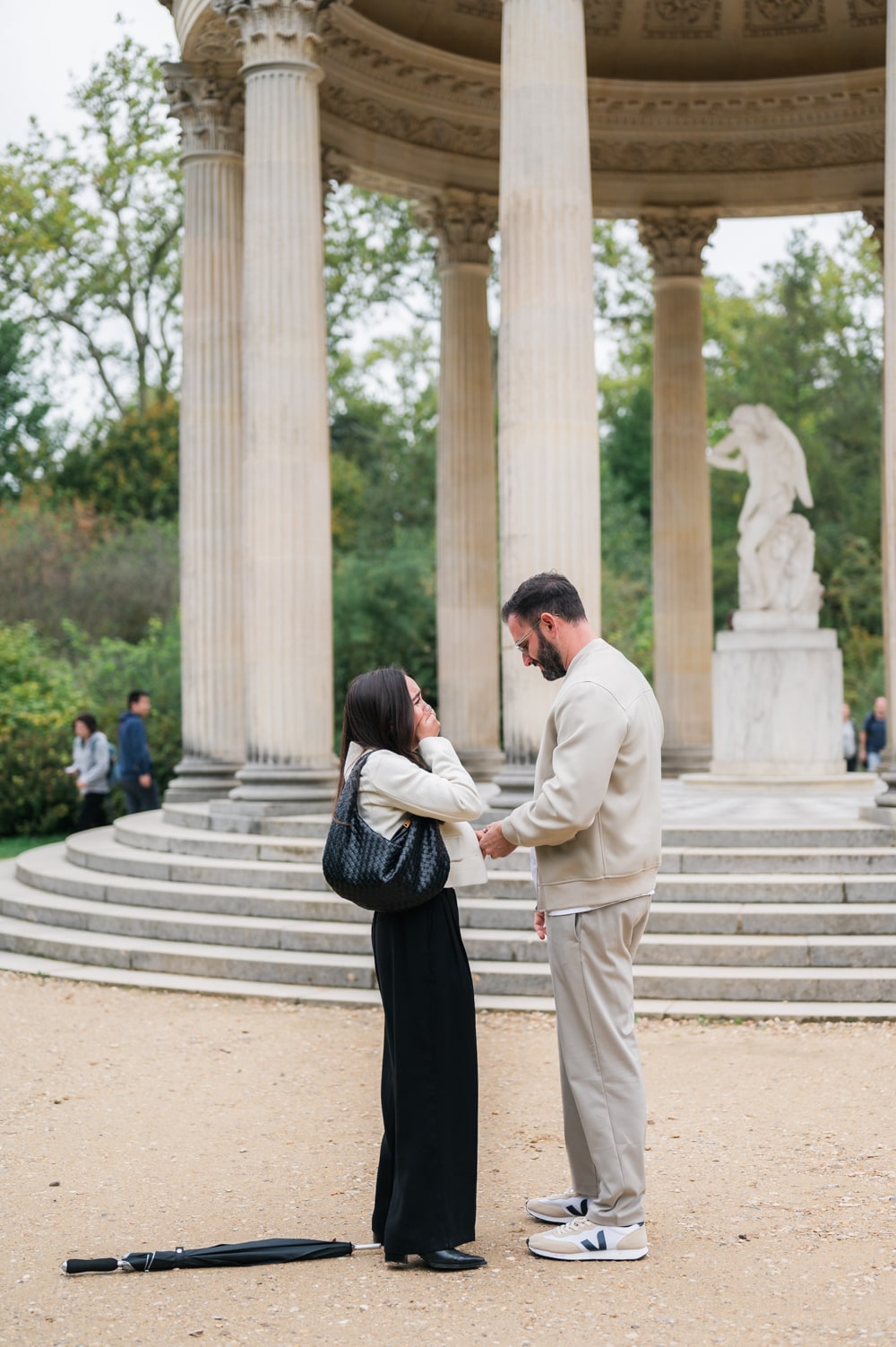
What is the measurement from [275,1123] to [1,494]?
6630 centimetres

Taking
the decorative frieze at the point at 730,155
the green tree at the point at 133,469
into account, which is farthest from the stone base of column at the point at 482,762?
the green tree at the point at 133,469

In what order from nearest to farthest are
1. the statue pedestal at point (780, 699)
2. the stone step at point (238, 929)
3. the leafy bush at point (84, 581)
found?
the stone step at point (238, 929)
the statue pedestal at point (780, 699)
the leafy bush at point (84, 581)

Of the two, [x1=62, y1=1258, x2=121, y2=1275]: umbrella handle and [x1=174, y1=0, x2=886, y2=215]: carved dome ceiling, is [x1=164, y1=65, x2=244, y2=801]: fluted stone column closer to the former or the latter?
[x1=174, y1=0, x2=886, y2=215]: carved dome ceiling

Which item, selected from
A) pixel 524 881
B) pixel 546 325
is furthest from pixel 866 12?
pixel 524 881

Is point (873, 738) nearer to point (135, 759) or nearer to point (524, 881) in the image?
point (135, 759)

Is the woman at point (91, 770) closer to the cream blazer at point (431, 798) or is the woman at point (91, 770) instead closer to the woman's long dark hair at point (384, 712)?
the woman's long dark hair at point (384, 712)

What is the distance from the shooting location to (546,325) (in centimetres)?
2406

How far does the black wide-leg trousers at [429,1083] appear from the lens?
1004 centimetres

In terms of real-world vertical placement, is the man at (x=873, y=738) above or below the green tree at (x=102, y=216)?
below

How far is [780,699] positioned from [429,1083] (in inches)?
970

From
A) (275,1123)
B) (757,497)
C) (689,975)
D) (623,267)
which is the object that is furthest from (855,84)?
(623,267)

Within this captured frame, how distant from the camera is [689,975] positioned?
770 inches

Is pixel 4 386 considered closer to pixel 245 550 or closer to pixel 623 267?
pixel 623 267

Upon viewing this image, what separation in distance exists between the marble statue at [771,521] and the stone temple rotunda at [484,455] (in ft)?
0.81
